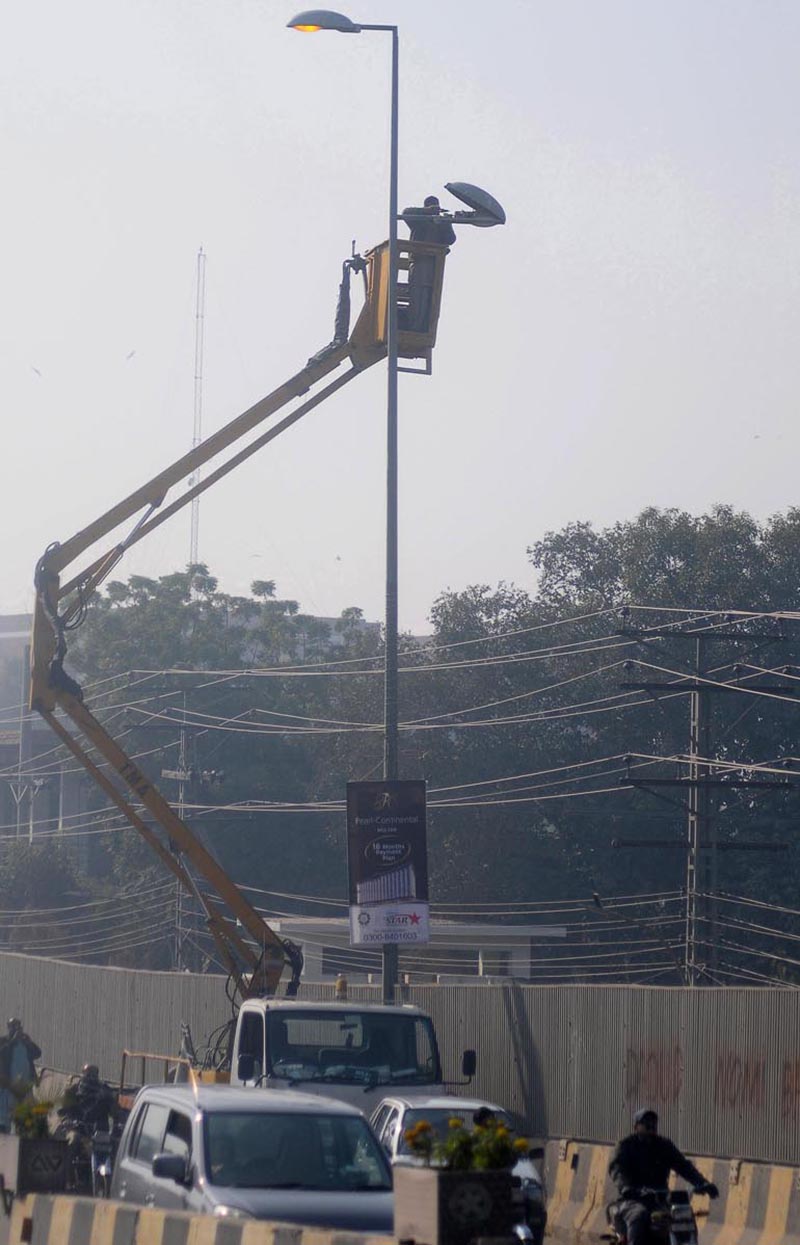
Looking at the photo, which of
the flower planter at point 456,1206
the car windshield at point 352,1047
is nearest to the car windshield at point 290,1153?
the flower planter at point 456,1206

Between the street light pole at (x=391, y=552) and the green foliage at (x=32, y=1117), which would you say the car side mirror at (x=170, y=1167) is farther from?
the street light pole at (x=391, y=552)

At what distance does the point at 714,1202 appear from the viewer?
16.6 metres

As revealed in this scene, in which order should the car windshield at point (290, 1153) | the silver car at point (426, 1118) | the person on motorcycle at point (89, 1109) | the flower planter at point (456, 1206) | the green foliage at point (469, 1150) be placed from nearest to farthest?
1. the flower planter at point (456, 1206)
2. the green foliage at point (469, 1150)
3. the car windshield at point (290, 1153)
4. the silver car at point (426, 1118)
5. the person on motorcycle at point (89, 1109)

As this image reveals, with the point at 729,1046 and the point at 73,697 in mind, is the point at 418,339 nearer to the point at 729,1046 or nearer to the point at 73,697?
the point at 73,697

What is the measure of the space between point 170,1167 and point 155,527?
44.9ft

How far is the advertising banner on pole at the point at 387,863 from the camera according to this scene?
2012cm

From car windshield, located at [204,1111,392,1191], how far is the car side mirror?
261 millimetres

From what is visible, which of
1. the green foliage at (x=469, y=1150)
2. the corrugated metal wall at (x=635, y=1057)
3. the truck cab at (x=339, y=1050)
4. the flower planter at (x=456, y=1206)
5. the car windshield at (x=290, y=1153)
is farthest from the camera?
the corrugated metal wall at (x=635, y=1057)

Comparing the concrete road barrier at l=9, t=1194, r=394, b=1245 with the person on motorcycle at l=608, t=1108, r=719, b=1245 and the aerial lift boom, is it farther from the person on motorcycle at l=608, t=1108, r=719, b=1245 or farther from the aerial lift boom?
the aerial lift boom

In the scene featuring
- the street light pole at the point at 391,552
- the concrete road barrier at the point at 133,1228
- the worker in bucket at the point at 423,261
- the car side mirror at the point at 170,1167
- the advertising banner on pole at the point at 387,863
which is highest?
the worker in bucket at the point at 423,261

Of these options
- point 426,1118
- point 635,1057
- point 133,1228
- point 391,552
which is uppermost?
point 391,552

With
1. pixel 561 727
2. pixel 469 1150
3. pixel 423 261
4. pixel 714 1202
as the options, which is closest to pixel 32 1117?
pixel 469 1150

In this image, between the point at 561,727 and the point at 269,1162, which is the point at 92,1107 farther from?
the point at 561,727

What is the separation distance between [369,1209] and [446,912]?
150ft
